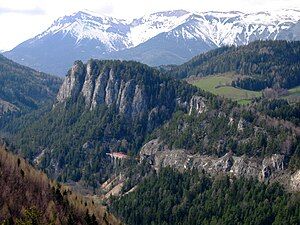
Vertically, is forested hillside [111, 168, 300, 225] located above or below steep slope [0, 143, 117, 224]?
below

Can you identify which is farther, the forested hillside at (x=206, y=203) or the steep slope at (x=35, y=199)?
the forested hillside at (x=206, y=203)

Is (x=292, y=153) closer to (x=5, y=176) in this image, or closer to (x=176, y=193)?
(x=176, y=193)

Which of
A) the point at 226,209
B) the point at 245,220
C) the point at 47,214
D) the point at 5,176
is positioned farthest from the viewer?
the point at 226,209

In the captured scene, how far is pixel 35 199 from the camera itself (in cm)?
10419

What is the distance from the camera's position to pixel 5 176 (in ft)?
351

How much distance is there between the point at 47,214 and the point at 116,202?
88657 millimetres

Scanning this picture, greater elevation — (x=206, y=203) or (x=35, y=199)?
(x=35, y=199)

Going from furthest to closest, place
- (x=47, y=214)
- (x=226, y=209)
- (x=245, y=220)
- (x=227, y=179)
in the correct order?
(x=227, y=179), (x=226, y=209), (x=245, y=220), (x=47, y=214)

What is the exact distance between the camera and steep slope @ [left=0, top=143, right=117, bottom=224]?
96762 millimetres

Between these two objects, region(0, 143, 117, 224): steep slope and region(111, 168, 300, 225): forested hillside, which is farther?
region(111, 168, 300, 225): forested hillside

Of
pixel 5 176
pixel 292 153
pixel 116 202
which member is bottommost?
pixel 116 202

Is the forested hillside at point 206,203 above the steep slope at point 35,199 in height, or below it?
below

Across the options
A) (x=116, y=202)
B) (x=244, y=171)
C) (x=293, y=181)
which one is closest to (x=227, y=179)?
(x=244, y=171)

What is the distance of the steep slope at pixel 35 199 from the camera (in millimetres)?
96762
